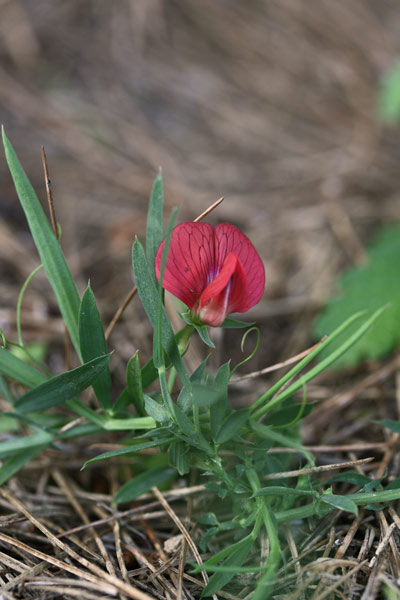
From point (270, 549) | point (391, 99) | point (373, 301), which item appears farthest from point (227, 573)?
point (391, 99)

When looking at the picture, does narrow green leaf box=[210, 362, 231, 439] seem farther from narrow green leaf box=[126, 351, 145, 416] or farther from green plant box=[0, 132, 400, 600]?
narrow green leaf box=[126, 351, 145, 416]

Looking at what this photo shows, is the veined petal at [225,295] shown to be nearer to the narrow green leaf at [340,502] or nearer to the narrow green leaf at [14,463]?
the narrow green leaf at [340,502]

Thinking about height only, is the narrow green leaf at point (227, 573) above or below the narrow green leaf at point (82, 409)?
below

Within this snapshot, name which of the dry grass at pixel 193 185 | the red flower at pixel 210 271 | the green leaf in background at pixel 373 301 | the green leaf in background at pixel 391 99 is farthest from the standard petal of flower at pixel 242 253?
the green leaf in background at pixel 391 99

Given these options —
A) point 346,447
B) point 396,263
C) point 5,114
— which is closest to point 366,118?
point 396,263

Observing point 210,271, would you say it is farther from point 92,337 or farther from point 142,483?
point 142,483

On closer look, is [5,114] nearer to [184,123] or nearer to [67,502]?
[184,123]
